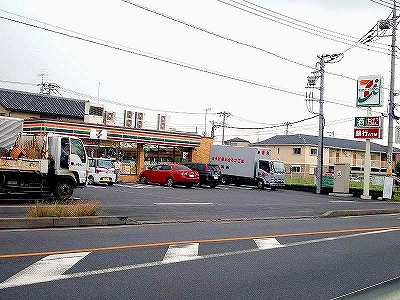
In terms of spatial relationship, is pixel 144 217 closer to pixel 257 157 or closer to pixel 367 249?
pixel 367 249

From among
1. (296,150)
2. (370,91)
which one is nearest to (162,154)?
(370,91)

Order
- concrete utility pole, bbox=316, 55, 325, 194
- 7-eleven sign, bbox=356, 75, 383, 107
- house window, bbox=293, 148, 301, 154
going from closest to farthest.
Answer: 7-eleven sign, bbox=356, 75, 383, 107 → concrete utility pole, bbox=316, 55, 325, 194 → house window, bbox=293, 148, 301, 154

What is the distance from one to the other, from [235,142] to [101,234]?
78765 mm

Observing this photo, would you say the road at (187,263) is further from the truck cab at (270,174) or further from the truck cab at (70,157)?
the truck cab at (270,174)

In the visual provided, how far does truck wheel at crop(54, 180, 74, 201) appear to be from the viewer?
1855cm

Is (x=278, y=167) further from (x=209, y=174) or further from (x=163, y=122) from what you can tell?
(x=163, y=122)

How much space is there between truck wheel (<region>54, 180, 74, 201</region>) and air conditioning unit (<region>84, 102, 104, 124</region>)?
26984 millimetres

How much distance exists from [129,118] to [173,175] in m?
16.7

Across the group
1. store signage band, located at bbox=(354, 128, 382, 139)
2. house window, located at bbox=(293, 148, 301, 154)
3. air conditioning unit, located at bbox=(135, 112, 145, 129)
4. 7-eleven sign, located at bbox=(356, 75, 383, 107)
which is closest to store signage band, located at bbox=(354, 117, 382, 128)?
store signage band, located at bbox=(354, 128, 382, 139)

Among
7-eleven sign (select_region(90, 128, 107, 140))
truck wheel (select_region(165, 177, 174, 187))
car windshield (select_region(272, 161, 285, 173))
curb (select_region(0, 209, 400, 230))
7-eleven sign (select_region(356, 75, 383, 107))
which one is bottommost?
curb (select_region(0, 209, 400, 230))

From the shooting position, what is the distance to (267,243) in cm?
1098

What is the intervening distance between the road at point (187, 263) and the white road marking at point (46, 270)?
0.04 ft

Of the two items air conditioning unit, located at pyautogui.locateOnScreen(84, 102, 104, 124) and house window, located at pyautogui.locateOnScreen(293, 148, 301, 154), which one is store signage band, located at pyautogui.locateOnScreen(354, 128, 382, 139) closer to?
air conditioning unit, located at pyautogui.locateOnScreen(84, 102, 104, 124)

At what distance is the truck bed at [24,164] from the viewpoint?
1678cm
